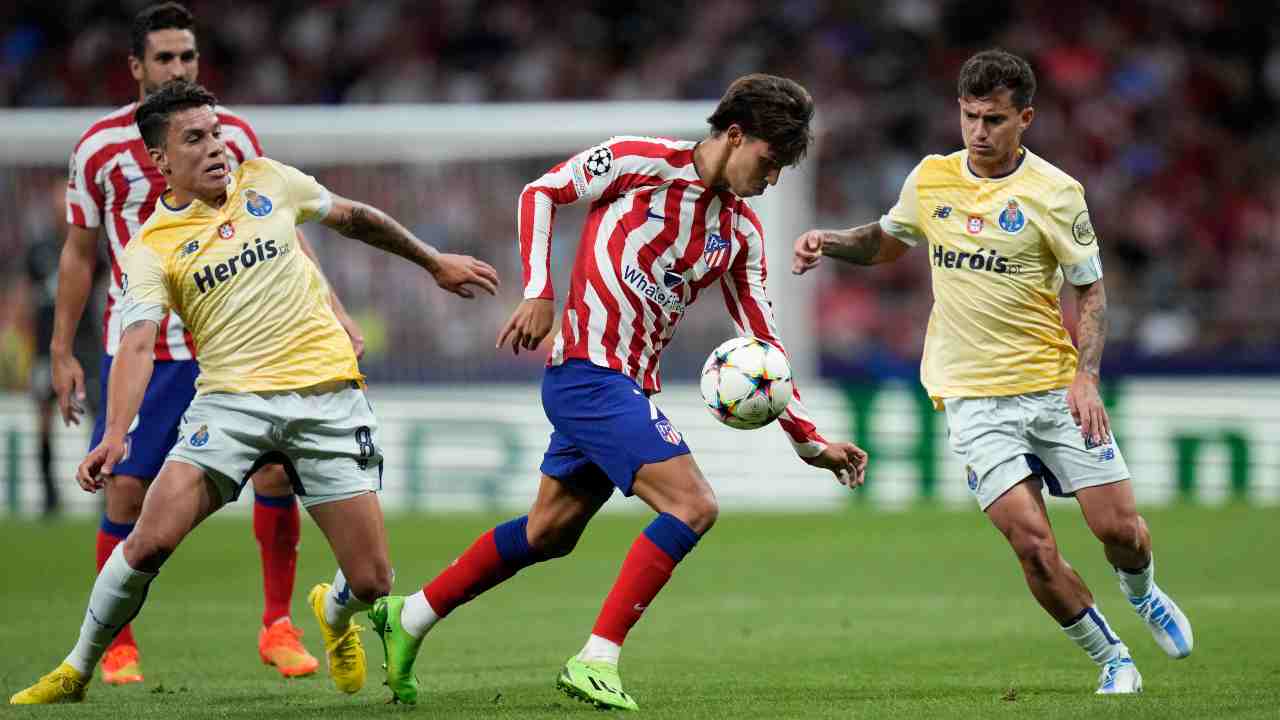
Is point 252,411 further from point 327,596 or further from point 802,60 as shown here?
point 802,60

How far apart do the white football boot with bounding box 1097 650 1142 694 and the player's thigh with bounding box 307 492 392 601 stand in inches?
104

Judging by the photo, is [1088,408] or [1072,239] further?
[1072,239]

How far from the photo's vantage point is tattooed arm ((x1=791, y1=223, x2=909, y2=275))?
698 cm

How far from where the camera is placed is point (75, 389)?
7324 mm

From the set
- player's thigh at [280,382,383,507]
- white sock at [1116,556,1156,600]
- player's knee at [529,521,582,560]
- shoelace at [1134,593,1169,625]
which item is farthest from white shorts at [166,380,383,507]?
shoelace at [1134,593,1169,625]

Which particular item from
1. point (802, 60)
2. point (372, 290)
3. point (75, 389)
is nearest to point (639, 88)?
point (802, 60)

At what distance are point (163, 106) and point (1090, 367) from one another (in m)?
3.43

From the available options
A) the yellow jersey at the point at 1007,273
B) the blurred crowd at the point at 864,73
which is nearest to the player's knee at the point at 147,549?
the yellow jersey at the point at 1007,273

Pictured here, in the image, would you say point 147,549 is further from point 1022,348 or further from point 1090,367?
point 1090,367

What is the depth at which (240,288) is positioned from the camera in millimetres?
6414

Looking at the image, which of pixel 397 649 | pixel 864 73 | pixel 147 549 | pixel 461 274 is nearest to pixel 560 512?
pixel 397 649

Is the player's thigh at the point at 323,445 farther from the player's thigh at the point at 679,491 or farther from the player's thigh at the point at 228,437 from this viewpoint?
the player's thigh at the point at 679,491

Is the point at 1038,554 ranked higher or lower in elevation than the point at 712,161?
lower

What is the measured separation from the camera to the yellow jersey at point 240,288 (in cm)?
636
